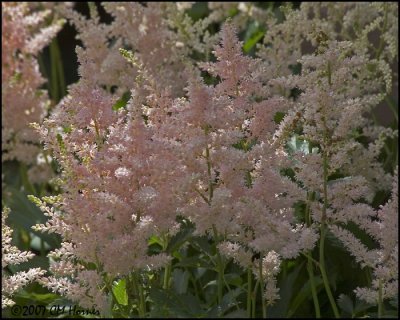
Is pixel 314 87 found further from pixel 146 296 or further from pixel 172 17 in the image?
pixel 172 17

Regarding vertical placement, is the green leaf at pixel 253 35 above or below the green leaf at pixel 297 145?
above

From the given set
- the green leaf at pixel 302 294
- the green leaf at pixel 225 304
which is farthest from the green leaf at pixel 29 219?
the green leaf at pixel 225 304

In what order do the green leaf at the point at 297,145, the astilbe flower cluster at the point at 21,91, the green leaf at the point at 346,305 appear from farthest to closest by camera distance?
the astilbe flower cluster at the point at 21,91
the green leaf at the point at 297,145
the green leaf at the point at 346,305

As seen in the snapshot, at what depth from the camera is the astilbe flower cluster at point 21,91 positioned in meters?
2.94

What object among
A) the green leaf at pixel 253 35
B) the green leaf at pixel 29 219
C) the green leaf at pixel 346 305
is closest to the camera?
the green leaf at pixel 346 305

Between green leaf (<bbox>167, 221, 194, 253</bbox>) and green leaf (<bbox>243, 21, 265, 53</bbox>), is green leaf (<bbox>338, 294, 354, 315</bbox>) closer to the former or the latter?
green leaf (<bbox>167, 221, 194, 253</bbox>)

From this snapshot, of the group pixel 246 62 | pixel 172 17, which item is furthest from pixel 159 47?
pixel 246 62

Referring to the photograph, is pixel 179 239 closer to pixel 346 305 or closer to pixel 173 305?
pixel 173 305

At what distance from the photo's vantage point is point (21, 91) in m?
2.99

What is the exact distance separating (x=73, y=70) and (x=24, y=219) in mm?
2407

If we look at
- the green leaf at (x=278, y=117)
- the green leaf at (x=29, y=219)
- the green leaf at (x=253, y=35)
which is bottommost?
the green leaf at (x=29, y=219)

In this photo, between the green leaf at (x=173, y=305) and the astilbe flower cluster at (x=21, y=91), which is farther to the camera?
the astilbe flower cluster at (x=21, y=91)

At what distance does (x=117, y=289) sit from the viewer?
5.92 ft

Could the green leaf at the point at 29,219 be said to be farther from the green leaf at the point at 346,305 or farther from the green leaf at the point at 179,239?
the green leaf at the point at 346,305
